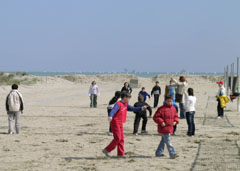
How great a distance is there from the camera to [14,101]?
13.1m

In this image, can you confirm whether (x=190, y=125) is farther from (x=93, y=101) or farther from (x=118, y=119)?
(x=93, y=101)

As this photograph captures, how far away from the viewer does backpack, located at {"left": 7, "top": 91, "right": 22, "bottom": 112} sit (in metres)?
13.1

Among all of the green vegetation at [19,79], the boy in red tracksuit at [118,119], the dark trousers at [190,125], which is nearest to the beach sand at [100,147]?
the dark trousers at [190,125]

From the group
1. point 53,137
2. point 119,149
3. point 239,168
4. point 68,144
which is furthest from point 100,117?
point 239,168

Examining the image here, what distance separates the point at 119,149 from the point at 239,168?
242cm

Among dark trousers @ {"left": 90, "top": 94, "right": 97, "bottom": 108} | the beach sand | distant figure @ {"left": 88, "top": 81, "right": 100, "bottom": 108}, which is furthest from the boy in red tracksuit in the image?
dark trousers @ {"left": 90, "top": 94, "right": 97, "bottom": 108}

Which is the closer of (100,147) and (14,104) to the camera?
(100,147)

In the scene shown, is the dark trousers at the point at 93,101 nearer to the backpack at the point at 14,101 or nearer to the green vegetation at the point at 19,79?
the backpack at the point at 14,101

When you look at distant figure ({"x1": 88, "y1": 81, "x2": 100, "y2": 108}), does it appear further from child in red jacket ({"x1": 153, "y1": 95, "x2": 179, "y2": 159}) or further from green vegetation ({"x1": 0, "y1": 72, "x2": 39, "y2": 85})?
green vegetation ({"x1": 0, "y1": 72, "x2": 39, "y2": 85})

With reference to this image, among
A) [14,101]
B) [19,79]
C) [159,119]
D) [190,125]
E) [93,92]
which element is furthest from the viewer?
[19,79]

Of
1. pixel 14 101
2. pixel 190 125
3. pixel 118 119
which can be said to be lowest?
pixel 190 125

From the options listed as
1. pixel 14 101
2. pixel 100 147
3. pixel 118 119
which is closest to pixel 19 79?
pixel 14 101

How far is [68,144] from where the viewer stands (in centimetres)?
1146

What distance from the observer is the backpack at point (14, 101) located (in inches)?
515
